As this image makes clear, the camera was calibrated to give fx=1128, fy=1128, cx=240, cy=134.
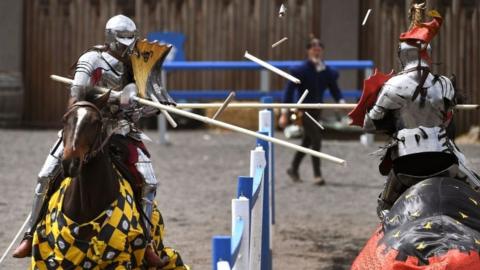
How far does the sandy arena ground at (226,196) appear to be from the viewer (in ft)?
31.2

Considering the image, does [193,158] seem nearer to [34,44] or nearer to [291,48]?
[291,48]

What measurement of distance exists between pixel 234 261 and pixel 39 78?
15.3 m

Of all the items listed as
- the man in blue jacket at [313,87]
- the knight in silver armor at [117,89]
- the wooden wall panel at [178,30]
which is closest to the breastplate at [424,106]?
the knight in silver armor at [117,89]

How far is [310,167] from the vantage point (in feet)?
47.8

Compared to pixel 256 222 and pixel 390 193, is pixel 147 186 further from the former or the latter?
pixel 390 193

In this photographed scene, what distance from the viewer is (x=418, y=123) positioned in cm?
A: 599

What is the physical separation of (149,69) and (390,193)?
66.8 inches

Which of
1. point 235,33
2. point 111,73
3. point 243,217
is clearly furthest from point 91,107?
point 235,33

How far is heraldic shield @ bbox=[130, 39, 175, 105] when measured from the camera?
22.2ft

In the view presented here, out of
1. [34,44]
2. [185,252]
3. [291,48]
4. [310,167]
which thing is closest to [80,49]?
[34,44]

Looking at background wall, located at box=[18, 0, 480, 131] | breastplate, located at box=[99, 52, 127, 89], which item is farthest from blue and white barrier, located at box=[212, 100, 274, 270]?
background wall, located at box=[18, 0, 480, 131]

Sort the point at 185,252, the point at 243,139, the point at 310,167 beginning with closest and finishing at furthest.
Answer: the point at 185,252
the point at 310,167
the point at 243,139

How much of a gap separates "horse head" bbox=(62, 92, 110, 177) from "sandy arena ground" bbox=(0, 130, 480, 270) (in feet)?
10.6

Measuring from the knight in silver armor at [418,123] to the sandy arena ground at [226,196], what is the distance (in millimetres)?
2860
